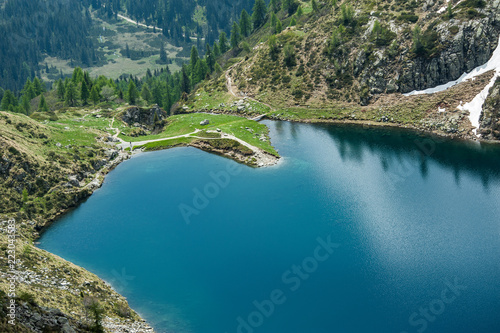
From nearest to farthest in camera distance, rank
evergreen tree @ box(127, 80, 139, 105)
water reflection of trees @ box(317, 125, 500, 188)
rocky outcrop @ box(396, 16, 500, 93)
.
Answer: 1. water reflection of trees @ box(317, 125, 500, 188)
2. rocky outcrop @ box(396, 16, 500, 93)
3. evergreen tree @ box(127, 80, 139, 105)

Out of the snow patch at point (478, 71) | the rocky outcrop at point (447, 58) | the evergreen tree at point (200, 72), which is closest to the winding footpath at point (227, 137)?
the rocky outcrop at point (447, 58)

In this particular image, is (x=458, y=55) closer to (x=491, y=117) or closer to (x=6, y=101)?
(x=491, y=117)

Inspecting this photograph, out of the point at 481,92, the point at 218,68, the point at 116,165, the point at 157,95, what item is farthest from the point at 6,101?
the point at 481,92

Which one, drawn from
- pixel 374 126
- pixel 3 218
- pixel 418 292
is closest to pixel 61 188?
pixel 3 218

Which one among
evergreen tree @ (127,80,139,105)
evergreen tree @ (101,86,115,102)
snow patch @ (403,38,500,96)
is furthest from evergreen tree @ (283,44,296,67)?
evergreen tree @ (101,86,115,102)

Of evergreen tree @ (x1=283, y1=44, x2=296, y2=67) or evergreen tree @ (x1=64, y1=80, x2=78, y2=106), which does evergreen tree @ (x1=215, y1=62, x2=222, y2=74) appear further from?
evergreen tree @ (x1=64, y1=80, x2=78, y2=106)

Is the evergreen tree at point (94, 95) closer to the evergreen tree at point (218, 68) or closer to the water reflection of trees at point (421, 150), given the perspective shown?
the evergreen tree at point (218, 68)

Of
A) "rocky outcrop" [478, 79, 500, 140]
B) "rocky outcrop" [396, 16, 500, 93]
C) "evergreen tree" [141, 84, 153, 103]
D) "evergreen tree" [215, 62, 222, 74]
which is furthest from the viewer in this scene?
"evergreen tree" [141, 84, 153, 103]
